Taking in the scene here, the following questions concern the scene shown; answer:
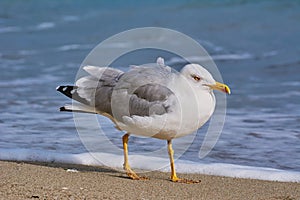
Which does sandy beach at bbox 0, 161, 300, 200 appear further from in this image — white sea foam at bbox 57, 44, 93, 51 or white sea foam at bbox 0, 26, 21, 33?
white sea foam at bbox 0, 26, 21, 33

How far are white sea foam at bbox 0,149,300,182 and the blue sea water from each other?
37mm

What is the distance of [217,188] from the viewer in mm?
4922

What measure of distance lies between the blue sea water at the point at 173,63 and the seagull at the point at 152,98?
0.85 metres

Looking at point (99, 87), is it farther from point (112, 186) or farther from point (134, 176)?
point (112, 186)

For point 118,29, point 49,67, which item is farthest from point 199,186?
point 118,29

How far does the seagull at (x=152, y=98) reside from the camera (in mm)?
4918

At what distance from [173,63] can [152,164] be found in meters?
5.74

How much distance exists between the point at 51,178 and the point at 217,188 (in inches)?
43.6

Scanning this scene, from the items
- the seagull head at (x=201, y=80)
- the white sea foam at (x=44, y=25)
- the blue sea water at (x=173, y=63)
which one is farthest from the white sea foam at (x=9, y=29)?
the seagull head at (x=201, y=80)

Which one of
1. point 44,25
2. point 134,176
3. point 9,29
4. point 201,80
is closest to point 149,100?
point 201,80

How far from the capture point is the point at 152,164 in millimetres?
5723

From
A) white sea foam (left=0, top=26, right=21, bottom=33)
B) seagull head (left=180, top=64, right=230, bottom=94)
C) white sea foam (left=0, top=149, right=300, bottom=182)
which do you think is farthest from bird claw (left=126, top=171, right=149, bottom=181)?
white sea foam (left=0, top=26, right=21, bottom=33)

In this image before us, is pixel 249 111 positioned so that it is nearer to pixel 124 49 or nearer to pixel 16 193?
pixel 16 193

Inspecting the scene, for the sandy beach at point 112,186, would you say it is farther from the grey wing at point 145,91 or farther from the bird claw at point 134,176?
the grey wing at point 145,91
